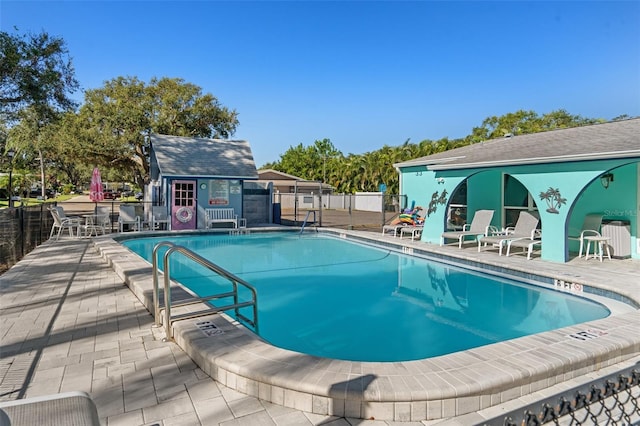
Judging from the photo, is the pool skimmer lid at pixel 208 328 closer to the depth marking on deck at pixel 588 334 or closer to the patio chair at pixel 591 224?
the depth marking on deck at pixel 588 334

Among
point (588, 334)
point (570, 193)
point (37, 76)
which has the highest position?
point (37, 76)

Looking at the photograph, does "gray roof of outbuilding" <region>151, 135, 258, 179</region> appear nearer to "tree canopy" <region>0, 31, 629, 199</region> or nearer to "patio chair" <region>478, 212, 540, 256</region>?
"tree canopy" <region>0, 31, 629, 199</region>

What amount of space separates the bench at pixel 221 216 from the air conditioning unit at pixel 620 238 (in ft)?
42.5

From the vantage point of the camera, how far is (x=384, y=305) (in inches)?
274

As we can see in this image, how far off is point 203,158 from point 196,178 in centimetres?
163

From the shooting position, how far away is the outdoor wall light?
31.7 feet

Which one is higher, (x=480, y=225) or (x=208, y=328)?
(x=480, y=225)

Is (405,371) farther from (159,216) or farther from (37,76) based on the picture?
(159,216)

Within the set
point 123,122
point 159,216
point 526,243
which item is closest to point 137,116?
point 123,122

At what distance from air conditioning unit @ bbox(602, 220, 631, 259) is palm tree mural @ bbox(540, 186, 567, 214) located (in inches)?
64.6

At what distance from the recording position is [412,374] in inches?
119

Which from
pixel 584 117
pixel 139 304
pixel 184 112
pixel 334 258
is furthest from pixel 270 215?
pixel 584 117

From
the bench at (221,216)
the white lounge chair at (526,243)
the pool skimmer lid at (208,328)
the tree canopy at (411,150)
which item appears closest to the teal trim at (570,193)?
the white lounge chair at (526,243)

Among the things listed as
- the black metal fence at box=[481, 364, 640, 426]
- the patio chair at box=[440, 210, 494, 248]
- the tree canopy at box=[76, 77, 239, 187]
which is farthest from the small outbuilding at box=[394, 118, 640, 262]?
the tree canopy at box=[76, 77, 239, 187]
